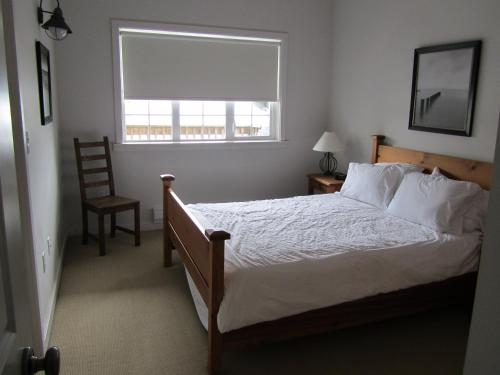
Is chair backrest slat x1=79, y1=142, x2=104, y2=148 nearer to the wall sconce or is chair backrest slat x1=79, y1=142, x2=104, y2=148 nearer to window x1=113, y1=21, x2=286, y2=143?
window x1=113, y1=21, x2=286, y2=143

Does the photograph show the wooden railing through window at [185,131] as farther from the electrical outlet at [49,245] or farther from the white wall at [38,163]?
the electrical outlet at [49,245]

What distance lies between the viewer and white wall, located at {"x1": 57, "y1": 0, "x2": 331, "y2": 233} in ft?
13.8

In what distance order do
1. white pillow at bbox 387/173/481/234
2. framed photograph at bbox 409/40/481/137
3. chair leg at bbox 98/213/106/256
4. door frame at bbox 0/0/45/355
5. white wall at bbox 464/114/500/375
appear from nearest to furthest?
white wall at bbox 464/114/500/375 < door frame at bbox 0/0/45/355 < white pillow at bbox 387/173/481/234 < framed photograph at bbox 409/40/481/137 < chair leg at bbox 98/213/106/256

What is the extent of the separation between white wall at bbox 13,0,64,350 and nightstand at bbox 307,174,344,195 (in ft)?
8.69

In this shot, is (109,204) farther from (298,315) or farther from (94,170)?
(298,315)

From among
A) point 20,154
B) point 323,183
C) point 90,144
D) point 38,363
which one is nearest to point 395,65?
point 323,183

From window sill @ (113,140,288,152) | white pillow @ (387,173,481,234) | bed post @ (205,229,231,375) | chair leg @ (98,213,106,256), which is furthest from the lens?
window sill @ (113,140,288,152)

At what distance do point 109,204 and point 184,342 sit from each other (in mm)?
1825

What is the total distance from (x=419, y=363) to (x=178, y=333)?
1459mm

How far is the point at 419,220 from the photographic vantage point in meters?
3.12

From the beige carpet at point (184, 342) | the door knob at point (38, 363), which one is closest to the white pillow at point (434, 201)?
the beige carpet at point (184, 342)

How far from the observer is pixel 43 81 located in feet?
10.1

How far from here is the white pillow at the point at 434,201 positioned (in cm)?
292

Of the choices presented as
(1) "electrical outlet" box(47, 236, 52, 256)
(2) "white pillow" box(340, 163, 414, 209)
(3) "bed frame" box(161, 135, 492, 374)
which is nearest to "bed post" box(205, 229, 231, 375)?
(3) "bed frame" box(161, 135, 492, 374)
